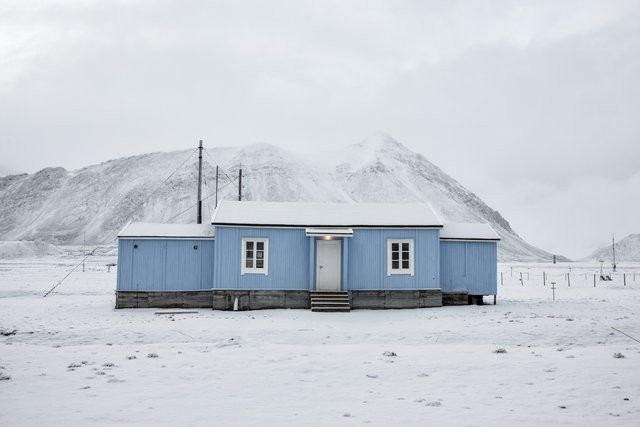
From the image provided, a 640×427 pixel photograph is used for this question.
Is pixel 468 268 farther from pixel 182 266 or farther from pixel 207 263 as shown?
pixel 182 266

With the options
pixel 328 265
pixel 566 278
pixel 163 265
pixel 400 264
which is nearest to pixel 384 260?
pixel 400 264

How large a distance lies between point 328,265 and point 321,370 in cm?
1304

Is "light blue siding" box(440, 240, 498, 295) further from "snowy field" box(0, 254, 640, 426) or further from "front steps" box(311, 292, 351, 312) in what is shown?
"front steps" box(311, 292, 351, 312)

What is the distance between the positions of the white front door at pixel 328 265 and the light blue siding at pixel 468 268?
5070mm

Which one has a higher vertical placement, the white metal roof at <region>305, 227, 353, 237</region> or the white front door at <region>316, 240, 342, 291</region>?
the white metal roof at <region>305, 227, 353, 237</region>

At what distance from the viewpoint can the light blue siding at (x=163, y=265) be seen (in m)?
24.0

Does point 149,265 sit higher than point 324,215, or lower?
lower

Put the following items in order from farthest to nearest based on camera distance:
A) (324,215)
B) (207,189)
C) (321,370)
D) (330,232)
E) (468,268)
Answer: (207,189) → (324,215) → (468,268) → (330,232) → (321,370)

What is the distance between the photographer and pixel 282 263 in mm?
23922

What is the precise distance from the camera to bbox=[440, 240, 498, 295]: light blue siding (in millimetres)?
25156

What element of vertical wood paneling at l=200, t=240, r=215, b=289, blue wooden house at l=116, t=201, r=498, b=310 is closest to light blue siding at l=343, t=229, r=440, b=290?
blue wooden house at l=116, t=201, r=498, b=310

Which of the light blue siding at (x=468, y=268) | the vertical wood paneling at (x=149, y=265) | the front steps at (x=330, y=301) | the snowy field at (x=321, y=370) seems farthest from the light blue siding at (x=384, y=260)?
the vertical wood paneling at (x=149, y=265)

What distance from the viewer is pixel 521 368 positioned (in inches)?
444

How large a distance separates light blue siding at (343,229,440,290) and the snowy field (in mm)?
3636
